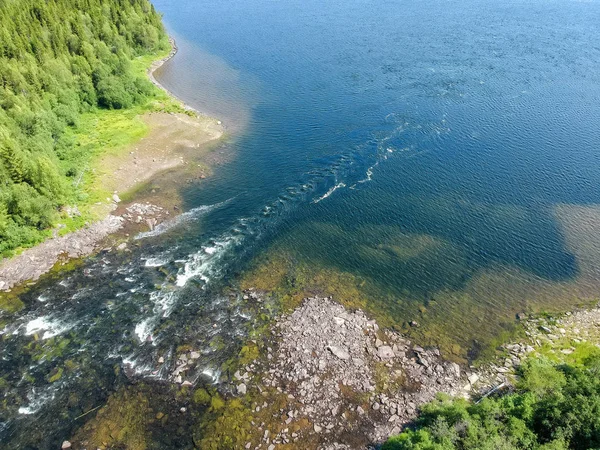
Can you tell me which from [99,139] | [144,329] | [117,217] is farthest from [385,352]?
[99,139]

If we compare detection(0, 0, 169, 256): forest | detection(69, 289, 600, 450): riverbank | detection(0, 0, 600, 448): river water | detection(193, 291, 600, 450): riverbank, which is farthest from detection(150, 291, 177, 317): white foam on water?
detection(0, 0, 169, 256): forest

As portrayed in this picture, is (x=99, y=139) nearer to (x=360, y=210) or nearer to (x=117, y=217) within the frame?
(x=117, y=217)

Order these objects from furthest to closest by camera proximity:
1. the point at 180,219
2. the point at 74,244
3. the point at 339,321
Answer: the point at 180,219 < the point at 74,244 < the point at 339,321

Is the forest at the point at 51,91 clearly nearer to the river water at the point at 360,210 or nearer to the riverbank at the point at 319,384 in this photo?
the river water at the point at 360,210

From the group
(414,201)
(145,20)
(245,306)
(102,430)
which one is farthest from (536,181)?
(145,20)

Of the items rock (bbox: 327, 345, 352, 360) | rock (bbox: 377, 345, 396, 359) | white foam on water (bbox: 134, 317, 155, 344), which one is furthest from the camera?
white foam on water (bbox: 134, 317, 155, 344)

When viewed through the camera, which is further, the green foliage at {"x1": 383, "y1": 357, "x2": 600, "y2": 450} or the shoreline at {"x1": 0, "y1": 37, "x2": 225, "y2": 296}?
the shoreline at {"x1": 0, "y1": 37, "x2": 225, "y2": 296}

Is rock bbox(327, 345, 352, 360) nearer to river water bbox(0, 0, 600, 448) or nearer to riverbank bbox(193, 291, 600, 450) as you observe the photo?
riverbank bbox(193, 291, 600, 450)
